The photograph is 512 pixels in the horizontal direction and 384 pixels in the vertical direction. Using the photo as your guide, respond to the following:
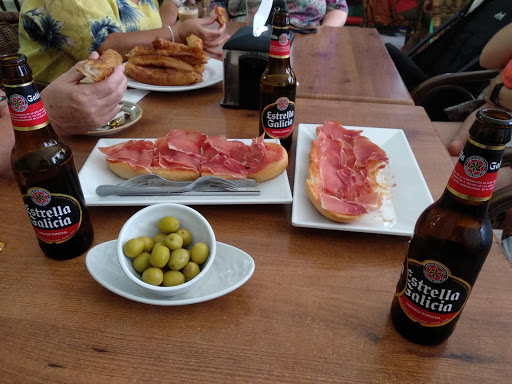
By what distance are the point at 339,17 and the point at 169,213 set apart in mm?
2519

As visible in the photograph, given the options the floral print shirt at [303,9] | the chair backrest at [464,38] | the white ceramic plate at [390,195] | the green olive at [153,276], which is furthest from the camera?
the floral print shirt at [303,9]

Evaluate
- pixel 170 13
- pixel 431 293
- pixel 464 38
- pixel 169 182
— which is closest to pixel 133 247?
pixel 169 182

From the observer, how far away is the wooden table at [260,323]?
1.75 feet

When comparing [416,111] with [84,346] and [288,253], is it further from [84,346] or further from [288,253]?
[84,346]

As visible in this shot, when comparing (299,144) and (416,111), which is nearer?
(299,144)

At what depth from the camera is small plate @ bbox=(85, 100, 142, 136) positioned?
1110 mm

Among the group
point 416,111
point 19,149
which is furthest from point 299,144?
point 19,149

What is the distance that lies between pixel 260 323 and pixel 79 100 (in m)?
0.76

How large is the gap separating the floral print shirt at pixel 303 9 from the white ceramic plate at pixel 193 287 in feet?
7.66

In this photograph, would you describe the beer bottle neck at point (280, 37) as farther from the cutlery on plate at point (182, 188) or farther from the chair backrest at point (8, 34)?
the chair backrest at point (8, 34)

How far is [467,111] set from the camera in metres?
2.02

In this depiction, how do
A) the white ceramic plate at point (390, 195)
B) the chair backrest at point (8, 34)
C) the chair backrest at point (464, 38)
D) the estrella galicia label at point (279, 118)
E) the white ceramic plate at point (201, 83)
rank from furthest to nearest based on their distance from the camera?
the chair backrest at point (464, 38) < the chair backrest at point (8, 34) < the white ceramic plate at point (201, 83) < the estrella galicia label at point (279, 118) < the white ceramic plate at point (390, 195)

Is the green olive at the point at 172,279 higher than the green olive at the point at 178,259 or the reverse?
the reverse

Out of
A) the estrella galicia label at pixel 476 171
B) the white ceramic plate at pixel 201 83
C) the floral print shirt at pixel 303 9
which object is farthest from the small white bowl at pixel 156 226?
the floral print shirt at pixel 303 9
